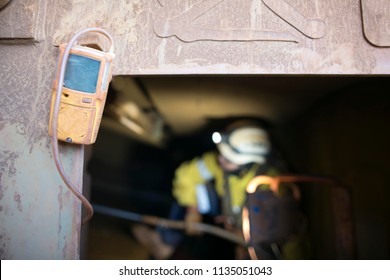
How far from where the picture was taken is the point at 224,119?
14.3 feet

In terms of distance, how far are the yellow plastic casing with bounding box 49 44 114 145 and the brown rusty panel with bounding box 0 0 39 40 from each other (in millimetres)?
302

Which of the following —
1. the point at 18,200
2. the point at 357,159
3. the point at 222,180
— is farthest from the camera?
the point at 222,180

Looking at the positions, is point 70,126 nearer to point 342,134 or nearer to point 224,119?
point 342,134

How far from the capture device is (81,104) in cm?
141

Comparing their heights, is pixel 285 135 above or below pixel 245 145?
above

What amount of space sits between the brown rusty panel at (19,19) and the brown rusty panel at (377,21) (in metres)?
1.38

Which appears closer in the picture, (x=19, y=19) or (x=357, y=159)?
(x=19, y=19)

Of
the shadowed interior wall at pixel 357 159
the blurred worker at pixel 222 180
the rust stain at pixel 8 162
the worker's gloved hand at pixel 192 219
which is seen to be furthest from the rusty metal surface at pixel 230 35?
the worker's gloved hand at pixel 192 219

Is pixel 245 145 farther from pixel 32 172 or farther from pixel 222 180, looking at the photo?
pixel 32 172

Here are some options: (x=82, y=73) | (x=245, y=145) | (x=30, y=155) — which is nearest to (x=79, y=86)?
(x=82, y=73)

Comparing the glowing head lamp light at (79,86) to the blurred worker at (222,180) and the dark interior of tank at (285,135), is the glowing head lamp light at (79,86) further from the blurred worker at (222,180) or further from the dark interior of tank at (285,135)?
the blurred worker at (222,180)

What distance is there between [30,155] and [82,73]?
430 mm

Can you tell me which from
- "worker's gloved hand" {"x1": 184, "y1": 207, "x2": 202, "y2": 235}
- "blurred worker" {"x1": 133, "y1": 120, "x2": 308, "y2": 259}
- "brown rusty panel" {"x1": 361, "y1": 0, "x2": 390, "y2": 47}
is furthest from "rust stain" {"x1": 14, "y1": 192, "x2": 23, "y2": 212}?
"worker's gloved hand" {"x1": 184, "y1": 207, "x2": 202, "y2": 235}

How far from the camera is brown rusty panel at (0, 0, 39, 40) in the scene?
161cm
